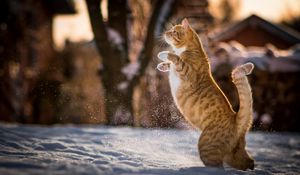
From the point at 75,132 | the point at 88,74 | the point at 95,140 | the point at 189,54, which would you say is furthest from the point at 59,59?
the point at 189,54

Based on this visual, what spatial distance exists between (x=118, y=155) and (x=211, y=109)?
1098mm

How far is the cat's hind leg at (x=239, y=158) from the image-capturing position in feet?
13.4

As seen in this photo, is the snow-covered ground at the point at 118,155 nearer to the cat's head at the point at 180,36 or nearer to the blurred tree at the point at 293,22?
the cat's head at the point at 180,36

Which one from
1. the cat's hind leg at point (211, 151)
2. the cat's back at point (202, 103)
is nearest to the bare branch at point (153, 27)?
the cat's back at point (202, 103)

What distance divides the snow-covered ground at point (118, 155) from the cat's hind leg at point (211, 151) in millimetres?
109

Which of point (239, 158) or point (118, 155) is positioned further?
point (118, 155)

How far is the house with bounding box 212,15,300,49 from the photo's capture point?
18578mm

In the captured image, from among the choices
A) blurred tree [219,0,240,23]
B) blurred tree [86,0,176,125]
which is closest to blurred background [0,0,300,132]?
blurred tree [86,0,176,125]

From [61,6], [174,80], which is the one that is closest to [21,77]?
[61,6]

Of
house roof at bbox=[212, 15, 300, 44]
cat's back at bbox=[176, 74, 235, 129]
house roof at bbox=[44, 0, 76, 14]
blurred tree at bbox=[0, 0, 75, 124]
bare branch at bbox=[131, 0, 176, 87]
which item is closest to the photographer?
cat's back at bbox=[176, 74, 235, 129]

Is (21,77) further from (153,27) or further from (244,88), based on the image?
(244,88)

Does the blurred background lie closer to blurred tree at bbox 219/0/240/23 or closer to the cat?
the cat

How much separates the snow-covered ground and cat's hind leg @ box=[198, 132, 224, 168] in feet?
0.36

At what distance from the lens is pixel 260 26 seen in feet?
62.7
